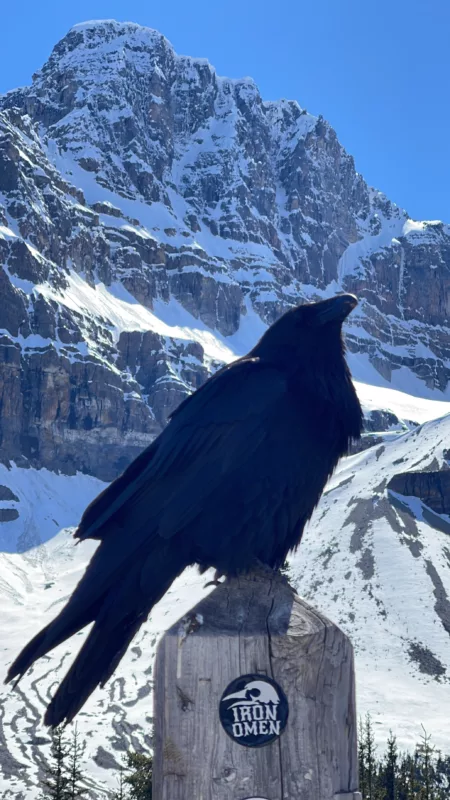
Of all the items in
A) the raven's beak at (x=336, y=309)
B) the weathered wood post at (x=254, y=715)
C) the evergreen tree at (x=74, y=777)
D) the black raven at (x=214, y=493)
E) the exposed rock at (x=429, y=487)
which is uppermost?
the exposed rock at (x=429, y=487)

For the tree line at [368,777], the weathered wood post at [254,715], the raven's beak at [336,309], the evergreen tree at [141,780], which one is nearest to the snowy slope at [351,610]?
the tree line at [368,777]

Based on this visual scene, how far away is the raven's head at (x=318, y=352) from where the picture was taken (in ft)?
14.9

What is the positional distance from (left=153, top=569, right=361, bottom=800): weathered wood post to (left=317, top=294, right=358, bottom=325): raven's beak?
239 centimetres

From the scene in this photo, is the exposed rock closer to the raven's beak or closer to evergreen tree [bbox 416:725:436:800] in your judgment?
evergreen tree [bbox 416:725:436:800]

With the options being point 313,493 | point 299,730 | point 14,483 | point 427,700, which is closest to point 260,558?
point 313,493

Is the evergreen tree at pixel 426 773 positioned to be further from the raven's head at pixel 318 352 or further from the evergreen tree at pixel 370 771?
the raven's head at pixel 318 352

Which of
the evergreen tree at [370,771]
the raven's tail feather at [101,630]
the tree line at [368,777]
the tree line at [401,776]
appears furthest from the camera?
the tree line at [401,776]

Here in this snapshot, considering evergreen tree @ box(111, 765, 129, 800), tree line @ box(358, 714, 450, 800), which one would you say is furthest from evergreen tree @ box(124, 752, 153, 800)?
tree line @ box(358, 714, 450, 800)

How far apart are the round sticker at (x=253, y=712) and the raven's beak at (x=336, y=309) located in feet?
8.47

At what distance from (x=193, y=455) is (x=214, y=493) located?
0.20 m

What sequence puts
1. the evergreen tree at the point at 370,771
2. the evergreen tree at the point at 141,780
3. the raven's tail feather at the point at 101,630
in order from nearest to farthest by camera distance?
the raven's tail feather at the point at 101,630 < the evergreen tree at the point at 141,780 < the evergreen tree at the point at 370,771

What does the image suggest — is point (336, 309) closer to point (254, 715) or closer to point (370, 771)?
point (254, 715)

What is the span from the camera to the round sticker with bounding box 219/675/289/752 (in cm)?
266

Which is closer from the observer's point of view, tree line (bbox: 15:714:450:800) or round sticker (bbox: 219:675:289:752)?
round sticker (bbox: 219:675:289:752)
